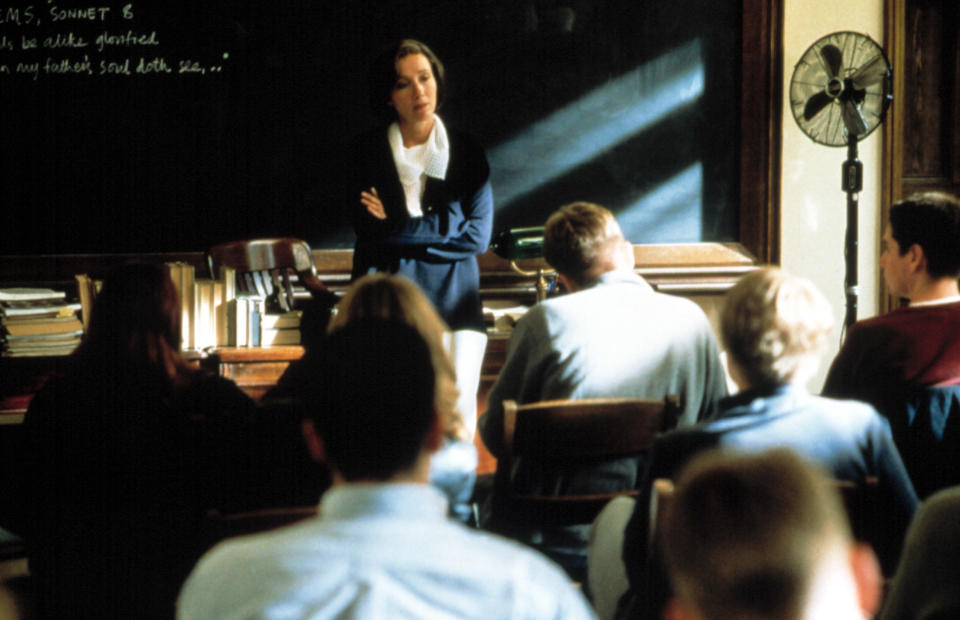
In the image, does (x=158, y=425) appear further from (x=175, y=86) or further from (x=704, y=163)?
(x=704, y=163)

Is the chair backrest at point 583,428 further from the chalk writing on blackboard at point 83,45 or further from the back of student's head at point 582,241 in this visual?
the chalk writing on blackboard at point 83,45

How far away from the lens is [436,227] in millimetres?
2900

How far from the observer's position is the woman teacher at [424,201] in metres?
2.89

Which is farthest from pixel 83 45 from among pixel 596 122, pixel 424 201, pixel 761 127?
pixel 761 127

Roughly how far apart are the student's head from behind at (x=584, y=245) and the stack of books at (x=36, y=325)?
163cm

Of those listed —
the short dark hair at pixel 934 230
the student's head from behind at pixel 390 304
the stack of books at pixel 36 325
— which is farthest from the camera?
the stack of books at pixel 36 325

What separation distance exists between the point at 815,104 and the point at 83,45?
3.18 metres

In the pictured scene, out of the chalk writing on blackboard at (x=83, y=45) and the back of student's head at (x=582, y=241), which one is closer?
the back of student's head at (x=582, y=241)

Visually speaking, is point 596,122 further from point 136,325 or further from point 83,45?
point 136,325

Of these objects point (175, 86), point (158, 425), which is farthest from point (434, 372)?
point (175, 86)

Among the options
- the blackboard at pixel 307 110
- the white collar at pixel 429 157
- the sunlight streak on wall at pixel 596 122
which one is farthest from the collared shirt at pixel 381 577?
the sunlight streak on wall at pixel 596 122

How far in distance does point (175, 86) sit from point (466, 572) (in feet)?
11.7

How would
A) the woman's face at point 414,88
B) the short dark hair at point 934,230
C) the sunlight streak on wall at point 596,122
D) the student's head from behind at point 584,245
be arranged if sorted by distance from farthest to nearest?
the sunlight streak on wall at point 596,122, the woman's face at point 414,88, the student's head from behind at point 584,245, the short dark hair at point 934,230

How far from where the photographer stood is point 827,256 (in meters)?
4.26
